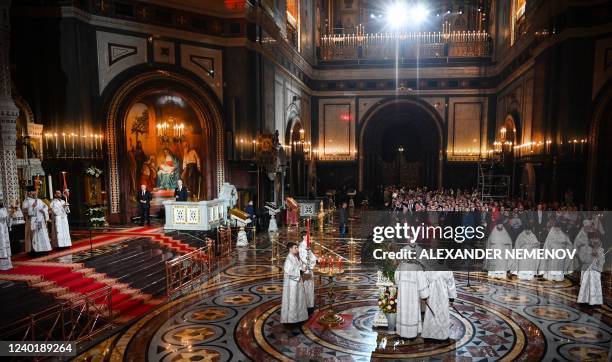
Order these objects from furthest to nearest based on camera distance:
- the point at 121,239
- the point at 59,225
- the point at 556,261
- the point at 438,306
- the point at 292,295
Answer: the point at 121,239
the point at 556,261
the point at 59,225
the point at 292,295
the point at 438,306

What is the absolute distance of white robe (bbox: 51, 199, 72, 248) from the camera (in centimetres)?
871

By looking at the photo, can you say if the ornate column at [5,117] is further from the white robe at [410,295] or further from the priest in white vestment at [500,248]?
the priest in white vestment at [500,248]

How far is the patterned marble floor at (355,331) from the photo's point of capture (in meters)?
5.44

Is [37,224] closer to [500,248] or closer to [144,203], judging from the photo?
[144,203]

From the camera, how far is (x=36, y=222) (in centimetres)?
813

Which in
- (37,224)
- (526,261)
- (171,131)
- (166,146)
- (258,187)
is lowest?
(526,261)

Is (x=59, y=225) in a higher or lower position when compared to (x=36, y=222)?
lower

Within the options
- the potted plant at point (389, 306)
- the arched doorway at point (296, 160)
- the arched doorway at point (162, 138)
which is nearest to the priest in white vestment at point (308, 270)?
the potted plant at point (389, 306)

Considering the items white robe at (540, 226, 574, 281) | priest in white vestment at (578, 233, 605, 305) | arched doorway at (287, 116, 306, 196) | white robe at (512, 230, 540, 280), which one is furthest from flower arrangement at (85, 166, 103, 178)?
priest in white vestment at (578, 233, 605, 305)

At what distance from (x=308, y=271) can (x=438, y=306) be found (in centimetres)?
220

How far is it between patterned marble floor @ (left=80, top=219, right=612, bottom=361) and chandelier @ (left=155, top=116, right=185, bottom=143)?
7.78 meters

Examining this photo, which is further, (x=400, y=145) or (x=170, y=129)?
(x=400, y=145)

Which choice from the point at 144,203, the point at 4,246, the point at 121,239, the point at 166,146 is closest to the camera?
the point at 4,246

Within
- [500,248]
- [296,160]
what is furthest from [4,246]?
[296,160]
